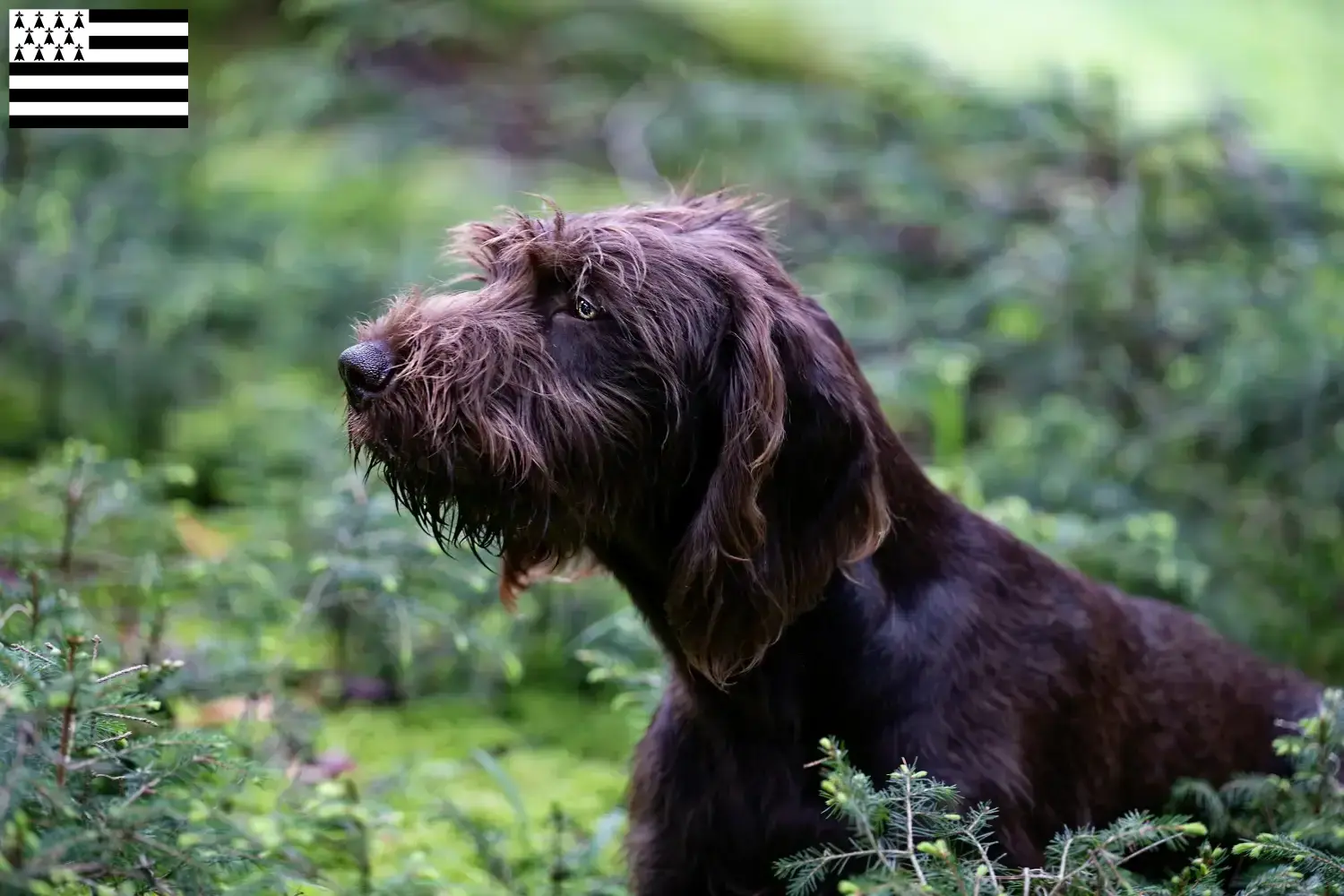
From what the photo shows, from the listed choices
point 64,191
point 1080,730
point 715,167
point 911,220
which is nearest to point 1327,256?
point 911,220

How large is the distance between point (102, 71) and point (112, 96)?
141 millimetres

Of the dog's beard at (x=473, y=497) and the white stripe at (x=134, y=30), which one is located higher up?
the white stripe at (x=134, y=30)

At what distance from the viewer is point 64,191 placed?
21.5 feet

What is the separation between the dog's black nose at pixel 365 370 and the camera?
8.73 feet

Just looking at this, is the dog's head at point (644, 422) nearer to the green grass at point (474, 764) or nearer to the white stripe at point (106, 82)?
the green grass at point (474, 764)

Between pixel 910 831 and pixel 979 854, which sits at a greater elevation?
pixel 910 831

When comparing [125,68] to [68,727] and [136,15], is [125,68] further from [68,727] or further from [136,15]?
[68,727]

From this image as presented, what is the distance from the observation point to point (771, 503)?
9.18 ft

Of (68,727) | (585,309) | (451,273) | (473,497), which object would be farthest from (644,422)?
(451,273)

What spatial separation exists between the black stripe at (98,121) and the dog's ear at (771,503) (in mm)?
3250

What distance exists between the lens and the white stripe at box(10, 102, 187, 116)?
5.14 metres

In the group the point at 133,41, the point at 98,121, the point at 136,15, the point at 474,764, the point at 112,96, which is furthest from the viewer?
the point at 136,15

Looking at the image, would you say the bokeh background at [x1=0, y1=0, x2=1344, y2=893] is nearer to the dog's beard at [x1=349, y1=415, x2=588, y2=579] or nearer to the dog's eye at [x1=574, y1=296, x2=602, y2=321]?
the dog's beard at [x1=349, y1=415, x2=588, y2=579]

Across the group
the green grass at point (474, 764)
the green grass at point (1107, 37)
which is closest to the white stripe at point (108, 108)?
the green grass at point (474, 764)
